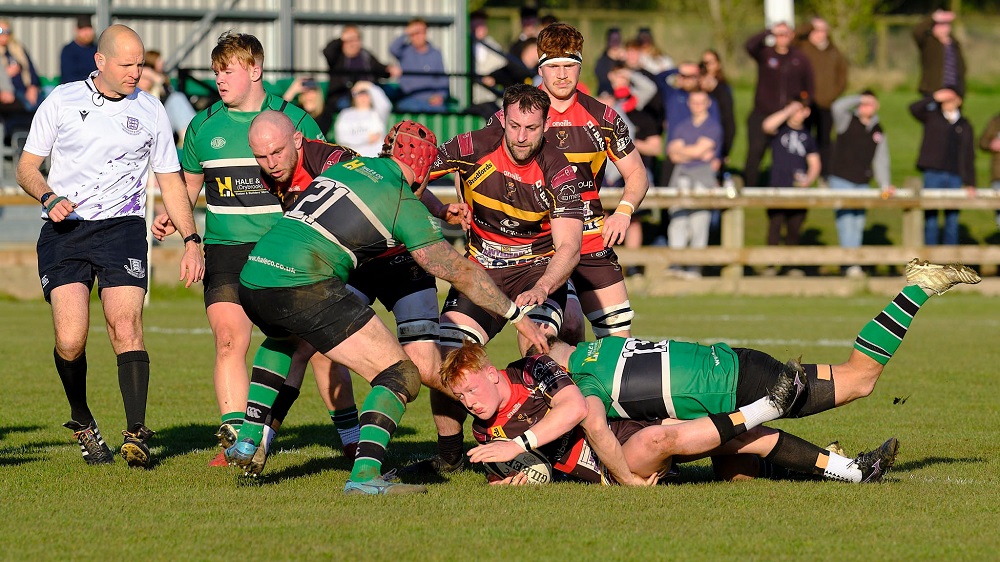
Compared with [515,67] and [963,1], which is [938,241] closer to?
[515,67]

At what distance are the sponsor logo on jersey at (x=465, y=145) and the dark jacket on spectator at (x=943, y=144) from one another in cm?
1322

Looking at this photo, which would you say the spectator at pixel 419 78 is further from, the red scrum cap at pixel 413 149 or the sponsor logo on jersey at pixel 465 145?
the red scrum cap at pixel 413 149

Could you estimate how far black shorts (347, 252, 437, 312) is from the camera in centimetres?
744

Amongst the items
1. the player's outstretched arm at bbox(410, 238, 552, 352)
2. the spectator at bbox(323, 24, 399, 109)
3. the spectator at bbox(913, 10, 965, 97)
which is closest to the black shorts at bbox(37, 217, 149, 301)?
the player's outstretched arm at bbox(410, 238, 552, 352)

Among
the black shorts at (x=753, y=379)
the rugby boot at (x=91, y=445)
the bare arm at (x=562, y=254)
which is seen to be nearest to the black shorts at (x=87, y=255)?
the rugby boot at (x=91, y=445)

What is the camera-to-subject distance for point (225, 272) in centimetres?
759

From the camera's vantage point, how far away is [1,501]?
6312mm

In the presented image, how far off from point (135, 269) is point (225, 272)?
48 centimetres

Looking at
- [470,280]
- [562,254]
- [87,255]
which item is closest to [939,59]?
[562,254]

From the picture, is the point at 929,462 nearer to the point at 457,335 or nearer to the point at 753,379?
the point at 753,379

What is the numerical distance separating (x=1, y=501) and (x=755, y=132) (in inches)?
590

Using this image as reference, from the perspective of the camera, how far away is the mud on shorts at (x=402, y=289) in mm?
7297

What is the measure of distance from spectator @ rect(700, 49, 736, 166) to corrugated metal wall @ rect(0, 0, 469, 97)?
16.4 feet

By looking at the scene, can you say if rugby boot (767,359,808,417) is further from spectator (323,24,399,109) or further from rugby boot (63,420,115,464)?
spectator (323,24,399,109)
